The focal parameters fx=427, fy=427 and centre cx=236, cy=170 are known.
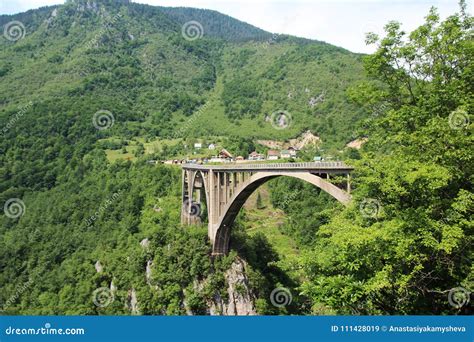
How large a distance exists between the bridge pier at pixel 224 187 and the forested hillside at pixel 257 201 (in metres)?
1.86

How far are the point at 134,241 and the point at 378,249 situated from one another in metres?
35.2

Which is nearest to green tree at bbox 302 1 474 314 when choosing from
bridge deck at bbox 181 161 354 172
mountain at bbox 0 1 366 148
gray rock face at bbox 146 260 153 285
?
bridge deck at bbox 181 161 354 172

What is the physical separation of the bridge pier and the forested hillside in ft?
6.11

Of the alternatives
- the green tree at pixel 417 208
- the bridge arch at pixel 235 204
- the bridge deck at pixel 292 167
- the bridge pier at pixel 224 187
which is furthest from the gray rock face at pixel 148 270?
the green tree at pixel 417 208

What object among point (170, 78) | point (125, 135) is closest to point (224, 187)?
point (125, 135)

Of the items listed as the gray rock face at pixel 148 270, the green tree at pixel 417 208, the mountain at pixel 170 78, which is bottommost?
the gray rock face at pixel 148 270

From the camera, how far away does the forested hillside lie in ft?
33.4

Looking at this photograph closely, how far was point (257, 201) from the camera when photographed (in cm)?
6069

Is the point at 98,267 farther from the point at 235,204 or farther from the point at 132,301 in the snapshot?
the point at 235,204

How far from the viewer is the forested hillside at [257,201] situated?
1019 centimetres

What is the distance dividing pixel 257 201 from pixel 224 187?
26342mm

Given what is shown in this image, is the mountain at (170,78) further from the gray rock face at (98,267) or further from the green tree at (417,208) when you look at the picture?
the green tree at (417,208)

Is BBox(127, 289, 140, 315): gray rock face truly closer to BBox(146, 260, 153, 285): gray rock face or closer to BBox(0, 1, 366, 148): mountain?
BBox(146, 260, 153, 285): gray rock face

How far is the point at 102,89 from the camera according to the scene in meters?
130
